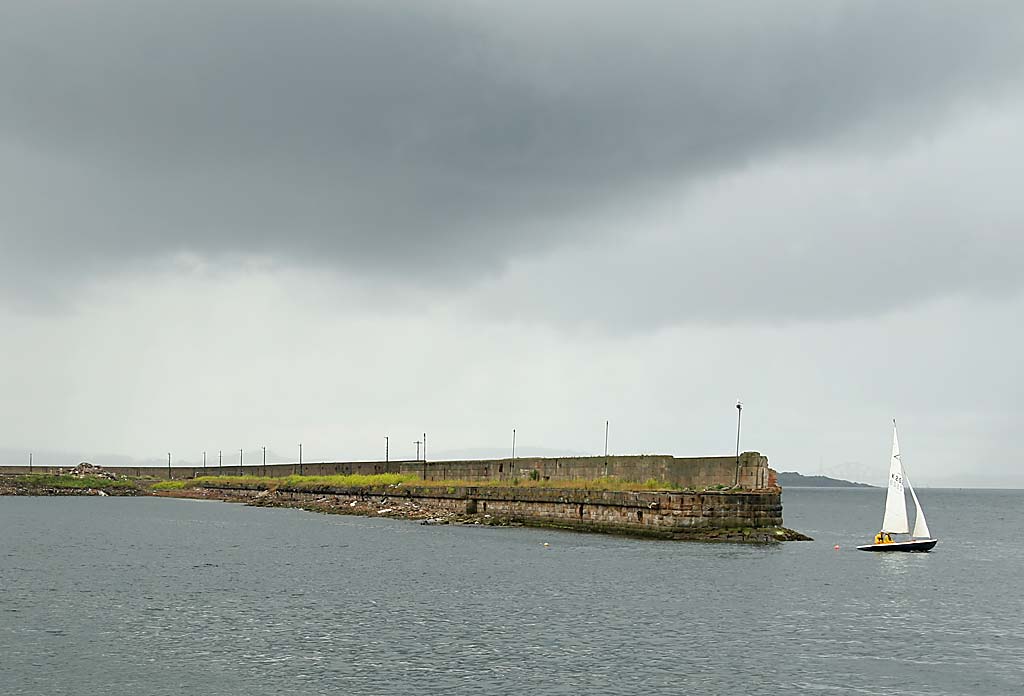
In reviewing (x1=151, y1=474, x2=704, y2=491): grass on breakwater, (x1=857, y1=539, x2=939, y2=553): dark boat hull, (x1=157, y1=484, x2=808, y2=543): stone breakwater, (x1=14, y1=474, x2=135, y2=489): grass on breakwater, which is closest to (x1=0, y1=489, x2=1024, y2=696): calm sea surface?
(x1=857, y1=539, x2=939, y2=553): dark boat hull

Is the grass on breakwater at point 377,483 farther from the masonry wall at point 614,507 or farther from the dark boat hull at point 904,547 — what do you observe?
the dark boat hull at point 904,547

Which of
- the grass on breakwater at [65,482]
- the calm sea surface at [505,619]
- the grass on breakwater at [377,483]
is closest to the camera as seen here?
the calm sea surface at [505,619]

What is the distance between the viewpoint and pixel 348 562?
184ft

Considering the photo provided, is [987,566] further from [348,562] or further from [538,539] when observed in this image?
[348,562]

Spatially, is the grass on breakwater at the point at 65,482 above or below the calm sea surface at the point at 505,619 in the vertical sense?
below

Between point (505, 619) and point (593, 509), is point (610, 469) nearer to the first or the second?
point (593, 509)

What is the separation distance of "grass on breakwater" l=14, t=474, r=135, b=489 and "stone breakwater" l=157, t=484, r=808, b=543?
75.3 meters

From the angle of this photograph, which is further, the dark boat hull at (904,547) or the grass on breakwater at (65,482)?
the grass on breakwater at (65,482)

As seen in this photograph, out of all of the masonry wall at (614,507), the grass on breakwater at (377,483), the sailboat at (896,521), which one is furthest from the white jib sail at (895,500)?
the grass on breakwater at (377,483)

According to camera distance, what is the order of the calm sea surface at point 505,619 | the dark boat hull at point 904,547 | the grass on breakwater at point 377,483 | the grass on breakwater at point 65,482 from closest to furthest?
the calm sea surface at point 505,619 → the dark boat hull at point 904,547 → the grass on breakwater at point 377,483 → the grass on breakwater at point 65,482

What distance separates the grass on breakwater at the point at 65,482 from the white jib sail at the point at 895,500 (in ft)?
471

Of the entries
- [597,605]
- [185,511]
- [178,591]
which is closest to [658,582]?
[597,605]

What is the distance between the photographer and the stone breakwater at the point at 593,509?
6250 centimetres

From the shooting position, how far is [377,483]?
117 m
